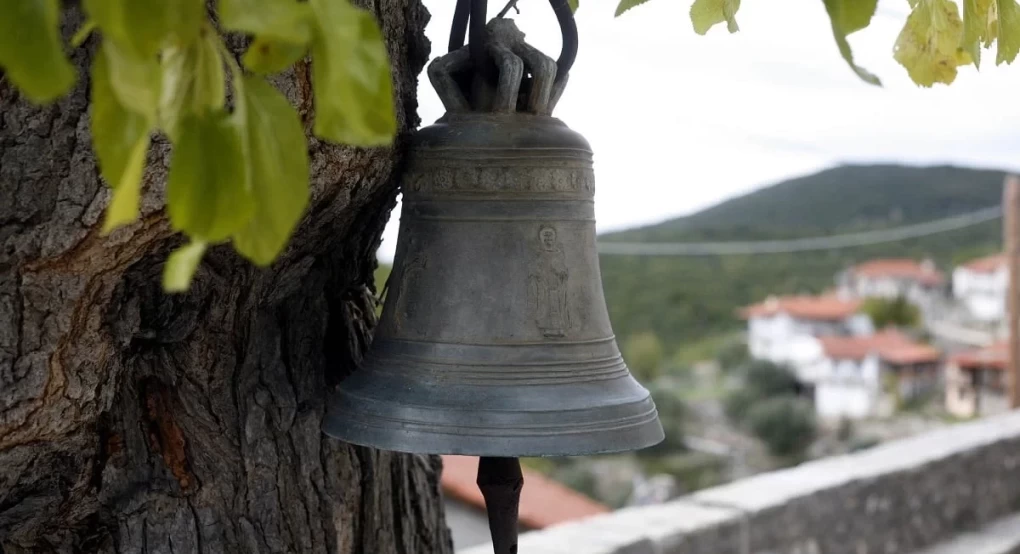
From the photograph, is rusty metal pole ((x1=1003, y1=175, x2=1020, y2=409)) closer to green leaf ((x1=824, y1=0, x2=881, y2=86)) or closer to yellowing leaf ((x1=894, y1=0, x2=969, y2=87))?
yellowing leaf ((x1=894, y1=0, x2=969, y2=87))

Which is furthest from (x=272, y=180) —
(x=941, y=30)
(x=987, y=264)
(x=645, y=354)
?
(x=987, y=264)

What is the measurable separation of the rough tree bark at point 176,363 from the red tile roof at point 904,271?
24.1 meters

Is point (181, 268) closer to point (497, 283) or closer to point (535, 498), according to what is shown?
point (497, 283)

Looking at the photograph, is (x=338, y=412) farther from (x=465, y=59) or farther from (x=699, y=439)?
(x=699, y=439)

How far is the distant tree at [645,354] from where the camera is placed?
63.3 feet

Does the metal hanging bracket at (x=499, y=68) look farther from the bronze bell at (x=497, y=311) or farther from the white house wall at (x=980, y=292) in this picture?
the white house wall at (x=980, y=292)

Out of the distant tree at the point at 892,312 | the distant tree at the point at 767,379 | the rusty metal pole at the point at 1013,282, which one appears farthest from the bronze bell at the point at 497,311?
the distant tree at the point at 892,312

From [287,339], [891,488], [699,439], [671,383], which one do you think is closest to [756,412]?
[699,439]

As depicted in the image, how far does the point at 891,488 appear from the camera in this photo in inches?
140

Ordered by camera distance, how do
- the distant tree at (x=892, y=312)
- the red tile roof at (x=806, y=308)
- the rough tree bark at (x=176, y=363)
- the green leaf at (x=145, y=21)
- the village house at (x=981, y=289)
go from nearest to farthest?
the green leaf at (x=145, y=21) → the rough tree bark at (x=176, y=363) → the village house at (x=981, y=289) → the red tile roof at (x=806, y=308) → the distant tree at (x=892, y=312)

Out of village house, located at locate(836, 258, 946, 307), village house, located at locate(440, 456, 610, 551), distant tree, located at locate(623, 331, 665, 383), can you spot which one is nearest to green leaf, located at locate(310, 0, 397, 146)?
village house, located at locate(440, 456, 610, 551)

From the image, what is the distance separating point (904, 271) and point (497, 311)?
80.9 ft

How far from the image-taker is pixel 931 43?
1.29m

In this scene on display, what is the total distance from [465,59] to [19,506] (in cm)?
71
